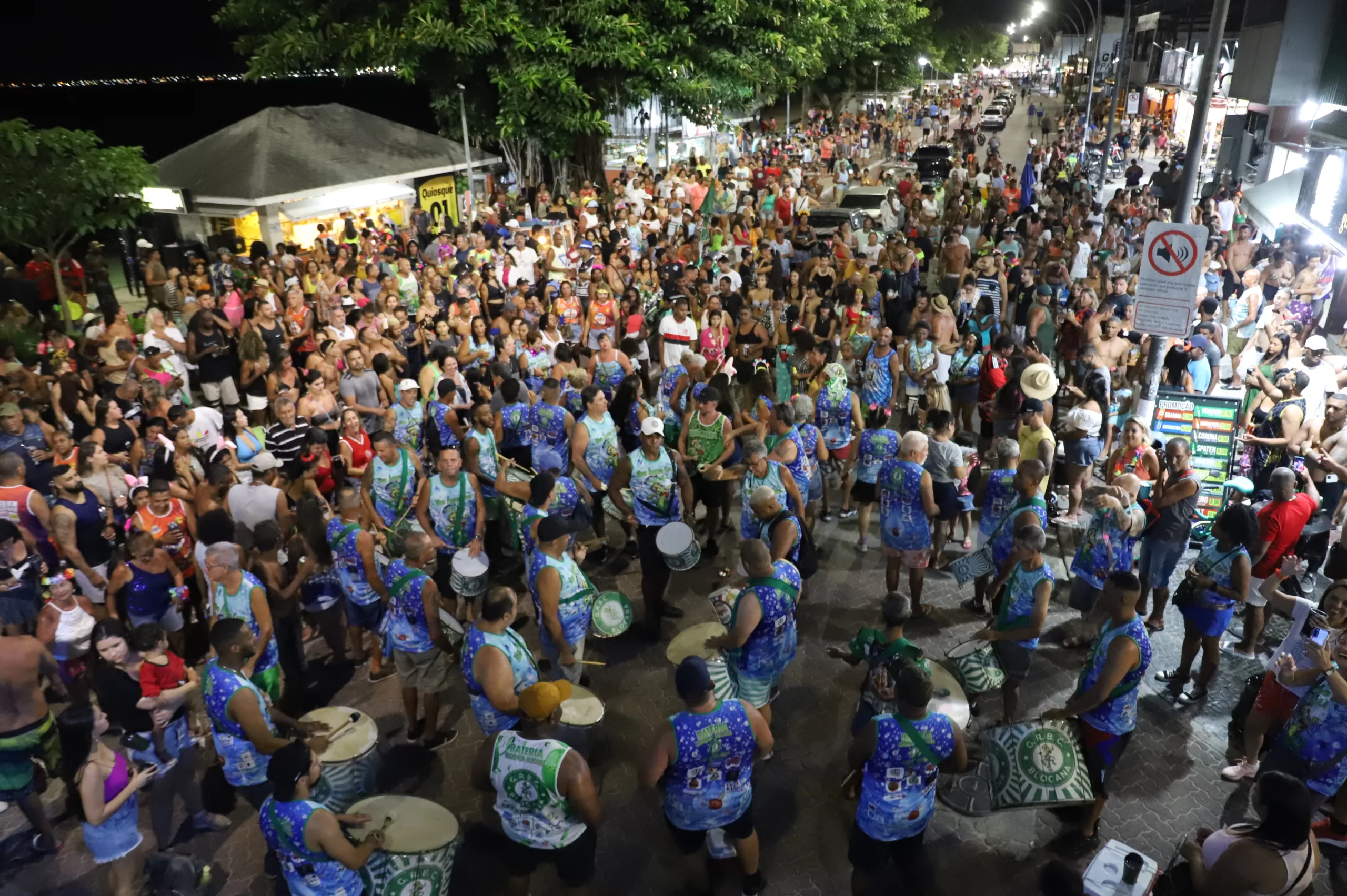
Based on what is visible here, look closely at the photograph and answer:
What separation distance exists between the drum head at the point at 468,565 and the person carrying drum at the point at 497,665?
149 centimetres

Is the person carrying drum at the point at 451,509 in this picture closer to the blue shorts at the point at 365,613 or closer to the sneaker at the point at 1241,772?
the blue shorts at the point at 365,613

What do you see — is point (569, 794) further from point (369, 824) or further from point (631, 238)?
point (631, 238)

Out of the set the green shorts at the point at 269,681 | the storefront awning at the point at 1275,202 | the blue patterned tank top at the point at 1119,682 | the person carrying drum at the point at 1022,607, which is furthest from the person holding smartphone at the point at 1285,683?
the storefront awning at the point at 1275,202

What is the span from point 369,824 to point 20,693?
2.38 metres

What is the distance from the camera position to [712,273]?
44.0ft

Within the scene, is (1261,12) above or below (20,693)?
above

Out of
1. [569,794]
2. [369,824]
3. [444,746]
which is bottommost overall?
[444,746]

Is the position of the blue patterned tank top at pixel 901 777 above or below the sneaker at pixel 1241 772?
above

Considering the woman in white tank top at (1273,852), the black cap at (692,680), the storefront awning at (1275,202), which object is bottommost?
the woman in white tank top at (1273,852)

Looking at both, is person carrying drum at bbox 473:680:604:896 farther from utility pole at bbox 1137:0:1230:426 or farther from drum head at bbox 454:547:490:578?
utility pole at bbox 1137:0:1230:426

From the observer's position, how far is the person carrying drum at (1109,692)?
5020 mm

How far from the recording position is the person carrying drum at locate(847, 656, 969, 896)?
4.35 meters

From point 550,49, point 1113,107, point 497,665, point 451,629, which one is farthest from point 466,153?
point 497,665

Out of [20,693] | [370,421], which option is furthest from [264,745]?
[370,421]
